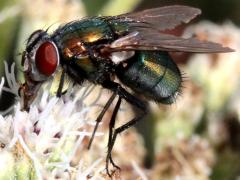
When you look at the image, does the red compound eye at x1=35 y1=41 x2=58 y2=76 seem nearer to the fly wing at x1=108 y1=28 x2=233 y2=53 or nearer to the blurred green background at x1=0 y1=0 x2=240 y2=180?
the fly wing at x1=108 y1=28 x2=233 y2=53

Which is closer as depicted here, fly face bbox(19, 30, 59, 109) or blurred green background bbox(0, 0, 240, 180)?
fly face bbox(19, 30, 59, 109)

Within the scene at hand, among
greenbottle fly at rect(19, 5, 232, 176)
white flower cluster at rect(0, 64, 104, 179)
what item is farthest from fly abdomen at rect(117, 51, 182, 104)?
white flower cluster at rect(0, 64, 104, 179)

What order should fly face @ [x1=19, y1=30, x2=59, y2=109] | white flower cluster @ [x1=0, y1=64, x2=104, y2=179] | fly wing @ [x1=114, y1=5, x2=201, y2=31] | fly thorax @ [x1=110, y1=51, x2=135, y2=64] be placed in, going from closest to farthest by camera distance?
white flower cluster @ [x1=0, y1=64, x2=104, y2=179] < fly face @ [x1=19, y1=30, x2=59, y2=109] < fly thorax @ [x1=110, y1=51, x2=135, y2=64] < fly wing @ [x1=114, y1=5, x2=201, y2=31]

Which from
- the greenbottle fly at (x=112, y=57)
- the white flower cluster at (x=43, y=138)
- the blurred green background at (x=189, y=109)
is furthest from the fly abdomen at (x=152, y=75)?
the blurred green background at (x=189, y=109)

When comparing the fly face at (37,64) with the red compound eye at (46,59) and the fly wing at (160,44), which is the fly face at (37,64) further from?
the fly wing at (160,44)

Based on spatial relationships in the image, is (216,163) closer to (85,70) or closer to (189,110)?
(189,110)

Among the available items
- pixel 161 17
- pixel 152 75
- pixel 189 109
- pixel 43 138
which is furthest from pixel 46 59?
pixel 189 109

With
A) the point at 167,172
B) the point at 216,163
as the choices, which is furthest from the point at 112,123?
the point at 216,163
